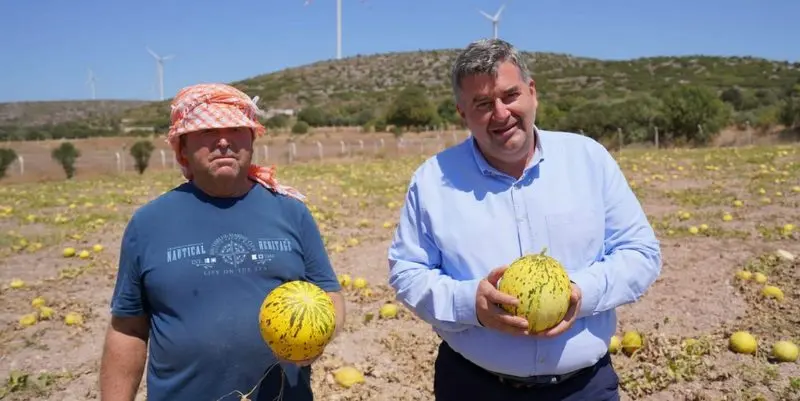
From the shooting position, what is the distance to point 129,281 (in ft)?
8.66

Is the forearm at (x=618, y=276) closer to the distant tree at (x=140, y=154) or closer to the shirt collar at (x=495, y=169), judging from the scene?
the shirt collar at (x=495, y=169)

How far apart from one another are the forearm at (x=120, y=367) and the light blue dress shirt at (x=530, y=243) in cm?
121

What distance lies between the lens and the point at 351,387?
483 cm

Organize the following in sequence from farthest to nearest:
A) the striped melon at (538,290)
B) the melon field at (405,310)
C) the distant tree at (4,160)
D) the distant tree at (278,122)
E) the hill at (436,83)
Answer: the hill at (436,83), the distant tree at (278,122), the distant tree at (4,160), the melon field at (405,310), the striped melon at (538,290)

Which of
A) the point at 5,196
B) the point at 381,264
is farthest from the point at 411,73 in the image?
the point at 381,264

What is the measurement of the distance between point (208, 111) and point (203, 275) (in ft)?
2.30

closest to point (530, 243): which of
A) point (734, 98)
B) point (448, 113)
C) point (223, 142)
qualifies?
point (223, 142)

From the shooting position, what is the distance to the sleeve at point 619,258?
2.49m

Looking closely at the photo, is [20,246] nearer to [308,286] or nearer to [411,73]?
[308,286]

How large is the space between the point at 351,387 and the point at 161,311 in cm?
244

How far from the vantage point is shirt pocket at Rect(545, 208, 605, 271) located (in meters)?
2.60

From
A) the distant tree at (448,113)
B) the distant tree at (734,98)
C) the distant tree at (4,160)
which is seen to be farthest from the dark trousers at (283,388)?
the distant tree at (448,113)

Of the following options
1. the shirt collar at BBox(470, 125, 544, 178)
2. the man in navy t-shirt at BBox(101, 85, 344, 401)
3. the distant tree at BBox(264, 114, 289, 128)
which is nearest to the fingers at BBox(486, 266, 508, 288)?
the shirt collar at BBox(470, 125, 544, 178)

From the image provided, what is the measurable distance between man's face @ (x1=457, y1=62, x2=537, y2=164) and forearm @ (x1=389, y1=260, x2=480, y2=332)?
1.90 ft
